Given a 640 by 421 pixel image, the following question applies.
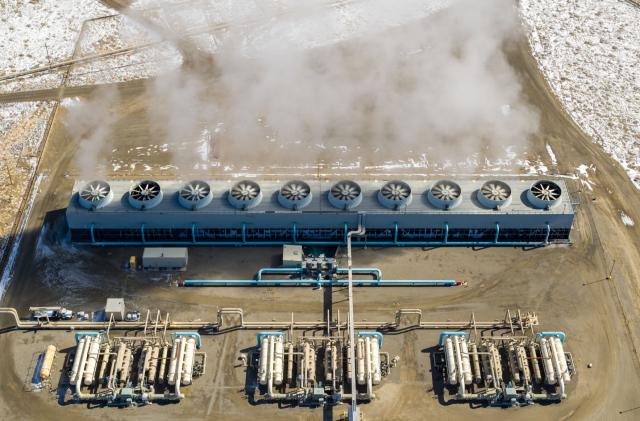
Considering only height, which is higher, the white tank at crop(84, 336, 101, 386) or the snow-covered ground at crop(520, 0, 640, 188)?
the snow-covered ground at crop(520, 0, 640, 188)

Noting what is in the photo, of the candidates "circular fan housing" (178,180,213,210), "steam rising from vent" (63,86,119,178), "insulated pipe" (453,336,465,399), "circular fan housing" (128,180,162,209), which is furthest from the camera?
"steam rising from vent" (63,86,119,178)

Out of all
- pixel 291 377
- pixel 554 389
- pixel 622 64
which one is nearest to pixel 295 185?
pixel 291 377

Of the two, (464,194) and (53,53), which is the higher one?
(53,53)

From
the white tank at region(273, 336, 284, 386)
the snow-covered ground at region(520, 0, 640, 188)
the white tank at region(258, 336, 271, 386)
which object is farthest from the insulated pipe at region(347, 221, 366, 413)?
the snow-covered ground at region(520, 0, 640, 188)

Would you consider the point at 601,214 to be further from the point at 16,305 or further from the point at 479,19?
the point at 16,305

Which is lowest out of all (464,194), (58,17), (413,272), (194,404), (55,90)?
(194,404)

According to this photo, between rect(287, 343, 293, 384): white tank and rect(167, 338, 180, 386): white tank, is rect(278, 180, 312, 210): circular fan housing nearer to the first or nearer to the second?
rect(287, 343, 293, 384): white tank

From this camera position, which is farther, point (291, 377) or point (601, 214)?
point (601, 214)
